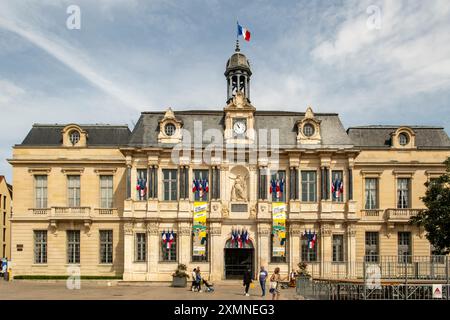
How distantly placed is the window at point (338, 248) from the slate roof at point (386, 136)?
9298 mm

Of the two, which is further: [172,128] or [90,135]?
[90,135]

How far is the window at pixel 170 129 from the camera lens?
4712 centimetres

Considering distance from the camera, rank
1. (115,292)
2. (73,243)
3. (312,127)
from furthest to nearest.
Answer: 1. (73,243)
2. (312,127)
3. (115,292)

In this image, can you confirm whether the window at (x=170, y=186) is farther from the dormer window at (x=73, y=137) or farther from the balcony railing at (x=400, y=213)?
the balcony railing at (x=400, y=213)

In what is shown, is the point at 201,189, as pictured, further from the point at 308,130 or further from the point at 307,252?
the point at 308,130

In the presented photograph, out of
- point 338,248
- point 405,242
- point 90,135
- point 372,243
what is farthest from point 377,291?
point 90,135

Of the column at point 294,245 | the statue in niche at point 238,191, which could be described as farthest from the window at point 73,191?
the column at point 294,245

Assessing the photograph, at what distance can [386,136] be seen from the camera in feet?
165

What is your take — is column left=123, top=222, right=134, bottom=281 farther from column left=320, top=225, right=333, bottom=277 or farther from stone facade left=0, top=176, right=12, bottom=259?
stone facade left=0, top=176, right=12, bottom=259

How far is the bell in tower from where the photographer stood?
1953 inches

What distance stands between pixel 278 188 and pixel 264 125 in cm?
596

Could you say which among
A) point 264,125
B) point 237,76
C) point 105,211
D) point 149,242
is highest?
point 237,76

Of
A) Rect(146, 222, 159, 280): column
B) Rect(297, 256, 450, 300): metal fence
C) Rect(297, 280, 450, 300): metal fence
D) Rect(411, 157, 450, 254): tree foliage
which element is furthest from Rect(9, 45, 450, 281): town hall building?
Rect(297, 280, 450, 300): metal fence
